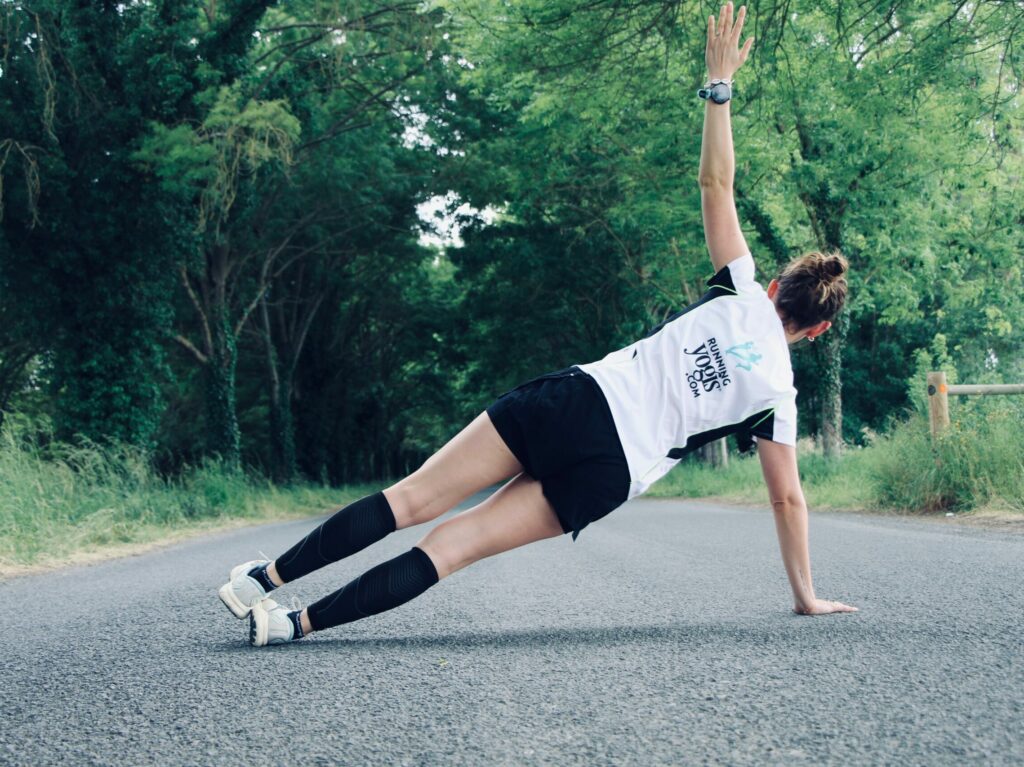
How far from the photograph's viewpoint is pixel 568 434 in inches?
126

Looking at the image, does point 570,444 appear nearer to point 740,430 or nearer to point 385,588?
point 740,430

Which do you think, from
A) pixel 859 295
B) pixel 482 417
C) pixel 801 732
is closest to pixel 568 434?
pixel 482 417

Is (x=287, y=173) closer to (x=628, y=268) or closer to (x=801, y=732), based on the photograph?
(x=628, y=268)

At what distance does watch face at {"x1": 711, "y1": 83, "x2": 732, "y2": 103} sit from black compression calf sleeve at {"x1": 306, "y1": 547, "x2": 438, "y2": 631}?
2.07 metres

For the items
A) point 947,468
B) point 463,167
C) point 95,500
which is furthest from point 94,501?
point 463,167

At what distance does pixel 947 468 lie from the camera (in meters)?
9.67

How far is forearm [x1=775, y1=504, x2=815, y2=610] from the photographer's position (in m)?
3.63

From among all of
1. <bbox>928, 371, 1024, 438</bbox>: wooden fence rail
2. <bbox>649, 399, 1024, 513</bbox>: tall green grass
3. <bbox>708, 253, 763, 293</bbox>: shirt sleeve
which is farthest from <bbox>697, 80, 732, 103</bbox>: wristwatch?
<bbox>928, 371, 1024, 438</bbox>: wooden fence rail

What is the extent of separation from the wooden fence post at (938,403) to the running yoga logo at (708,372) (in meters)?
7.69

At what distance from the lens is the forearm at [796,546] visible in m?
3.63

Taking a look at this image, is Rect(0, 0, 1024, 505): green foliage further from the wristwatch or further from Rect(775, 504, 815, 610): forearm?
Rect(775, 504, 815, 610): forearm

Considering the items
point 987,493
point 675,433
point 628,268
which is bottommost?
point 987,493

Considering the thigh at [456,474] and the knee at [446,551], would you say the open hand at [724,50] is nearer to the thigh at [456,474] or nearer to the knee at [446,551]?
the thigh at [456,474]

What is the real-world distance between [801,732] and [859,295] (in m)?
18.0
